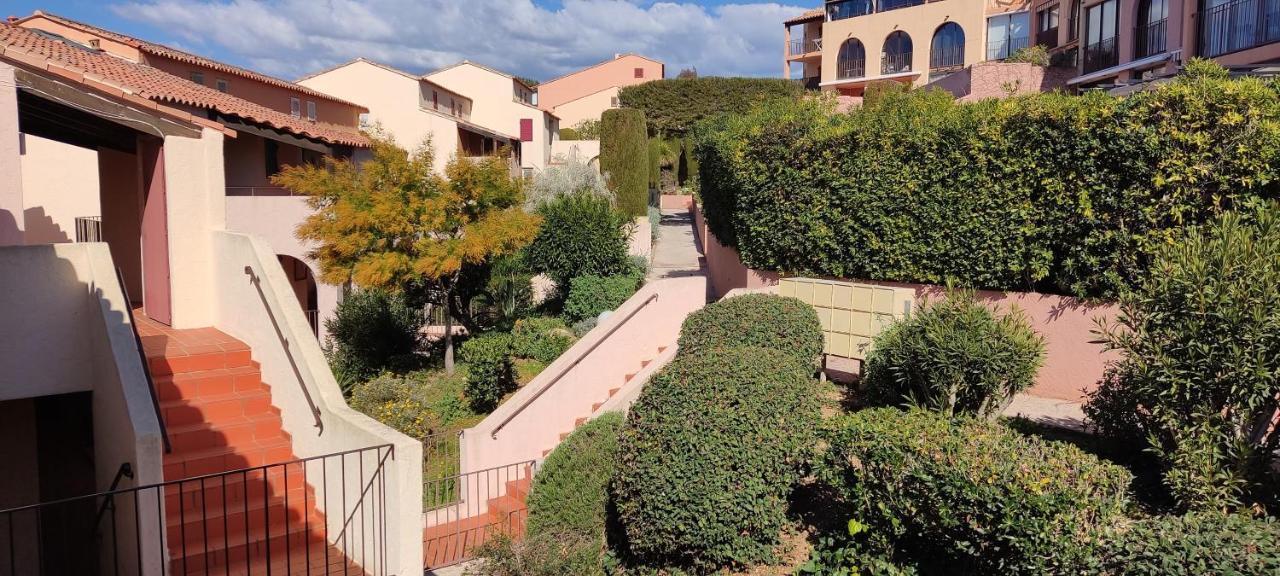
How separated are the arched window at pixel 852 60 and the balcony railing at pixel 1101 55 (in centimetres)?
1900

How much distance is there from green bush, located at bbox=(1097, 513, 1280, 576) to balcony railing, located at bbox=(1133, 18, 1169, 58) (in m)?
19.6

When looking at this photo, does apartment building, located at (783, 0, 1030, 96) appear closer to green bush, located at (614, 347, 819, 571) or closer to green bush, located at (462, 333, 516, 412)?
green bush, located at (462, 333, 516, 412)

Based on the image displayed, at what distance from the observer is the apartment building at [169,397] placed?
702 cm

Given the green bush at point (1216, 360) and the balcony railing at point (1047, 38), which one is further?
the balcony railing at point (1047, 38)

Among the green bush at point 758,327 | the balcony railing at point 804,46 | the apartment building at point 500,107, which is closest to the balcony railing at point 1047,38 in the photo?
the balcony railing at point 804,46

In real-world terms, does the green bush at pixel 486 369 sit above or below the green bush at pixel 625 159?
below

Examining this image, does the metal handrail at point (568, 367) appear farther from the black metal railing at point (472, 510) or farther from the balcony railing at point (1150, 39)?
the balcony railing at point (1150, 39)

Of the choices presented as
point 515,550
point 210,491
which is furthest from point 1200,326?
point 210,491

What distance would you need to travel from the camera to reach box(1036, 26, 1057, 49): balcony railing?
3381cm

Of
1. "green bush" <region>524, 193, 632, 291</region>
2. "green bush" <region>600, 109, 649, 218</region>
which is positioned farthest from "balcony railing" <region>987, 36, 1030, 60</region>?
"green bush" <region>524, 193, 632, 291</region>

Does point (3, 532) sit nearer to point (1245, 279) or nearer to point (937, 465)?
point (937, 465)

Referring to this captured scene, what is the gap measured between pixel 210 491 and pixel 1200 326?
886cm

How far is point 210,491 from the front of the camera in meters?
8.02

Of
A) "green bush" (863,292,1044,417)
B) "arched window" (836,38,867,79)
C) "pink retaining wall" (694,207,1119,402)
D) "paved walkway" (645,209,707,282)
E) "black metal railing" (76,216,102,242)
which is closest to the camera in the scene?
"green bush" (863,292,1044,417)
